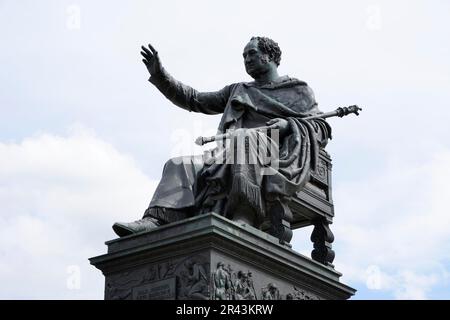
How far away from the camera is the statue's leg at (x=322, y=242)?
11.6m

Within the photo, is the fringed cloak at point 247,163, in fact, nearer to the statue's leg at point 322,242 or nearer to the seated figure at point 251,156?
the seated figure at point 251,156

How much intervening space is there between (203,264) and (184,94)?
10.3 feet

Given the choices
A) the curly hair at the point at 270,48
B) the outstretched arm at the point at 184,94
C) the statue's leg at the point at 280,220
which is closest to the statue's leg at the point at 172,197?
the statue's leg at the point at 280,220

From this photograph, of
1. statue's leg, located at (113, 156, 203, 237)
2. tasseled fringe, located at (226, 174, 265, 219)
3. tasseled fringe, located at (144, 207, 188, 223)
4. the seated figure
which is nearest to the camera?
tasseled fringe, located at (226, 174, 265, 219)

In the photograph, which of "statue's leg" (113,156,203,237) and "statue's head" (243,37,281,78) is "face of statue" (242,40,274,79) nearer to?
"statue's head" (243,37,281,78)

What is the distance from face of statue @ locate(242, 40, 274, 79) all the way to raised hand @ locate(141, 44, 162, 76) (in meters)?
1.03

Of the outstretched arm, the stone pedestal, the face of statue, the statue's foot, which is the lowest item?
the stone pedestal

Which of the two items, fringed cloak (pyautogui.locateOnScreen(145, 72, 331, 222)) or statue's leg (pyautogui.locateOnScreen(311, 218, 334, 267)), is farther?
statue's leg (pyautogui.locateOnScreen(311, 218, 334, 267))

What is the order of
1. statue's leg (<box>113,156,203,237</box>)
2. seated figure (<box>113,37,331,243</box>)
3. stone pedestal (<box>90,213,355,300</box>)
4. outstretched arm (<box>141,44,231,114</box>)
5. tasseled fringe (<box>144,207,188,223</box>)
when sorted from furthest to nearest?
outstretched arm (<box>141,44,231,114</box>), tasseled fringe (<box>144,207,188,223</box>), statue's leg (<box>113,156,203,237</box>), seated figure (<box>113,37,331,243</box>), stone pedestal (<box>90,213,355,300</box>)

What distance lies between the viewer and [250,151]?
35.2 feet

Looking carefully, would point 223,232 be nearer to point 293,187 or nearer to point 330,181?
point 293,187

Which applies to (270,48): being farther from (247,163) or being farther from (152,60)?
(247,163)

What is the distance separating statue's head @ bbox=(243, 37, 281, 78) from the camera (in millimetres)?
12117

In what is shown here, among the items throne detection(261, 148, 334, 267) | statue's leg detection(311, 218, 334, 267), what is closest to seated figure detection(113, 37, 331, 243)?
throne detection(261, 148, 334, 267)
